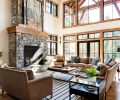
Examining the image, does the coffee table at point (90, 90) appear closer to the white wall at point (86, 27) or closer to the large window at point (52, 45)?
the white wall at point (86, 27)

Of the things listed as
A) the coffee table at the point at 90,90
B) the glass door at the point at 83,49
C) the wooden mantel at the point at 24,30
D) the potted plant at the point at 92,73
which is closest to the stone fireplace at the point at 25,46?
the wooden mantel at the point at 24,30

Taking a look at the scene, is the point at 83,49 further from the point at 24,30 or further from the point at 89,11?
the point at 24,30

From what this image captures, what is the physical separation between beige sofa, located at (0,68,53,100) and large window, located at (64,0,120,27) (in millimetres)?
6585

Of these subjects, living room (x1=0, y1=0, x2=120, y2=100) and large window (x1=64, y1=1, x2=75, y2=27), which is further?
large window (x1=64, y1=1, x2=75, y2=27)

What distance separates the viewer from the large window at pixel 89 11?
316 inches

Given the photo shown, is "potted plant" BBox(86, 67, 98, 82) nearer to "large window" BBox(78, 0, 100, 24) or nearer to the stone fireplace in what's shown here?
the stone fireplace

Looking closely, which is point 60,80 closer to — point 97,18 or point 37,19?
point 37,19

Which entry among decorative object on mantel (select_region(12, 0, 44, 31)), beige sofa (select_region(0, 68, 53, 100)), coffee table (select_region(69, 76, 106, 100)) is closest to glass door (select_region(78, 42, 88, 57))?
Result: decorative object on mantel (select_region(12, 0, 44, 31))

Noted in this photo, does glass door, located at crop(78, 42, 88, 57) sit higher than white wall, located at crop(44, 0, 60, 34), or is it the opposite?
white wall, located at crop(44, 0, 60, 34)

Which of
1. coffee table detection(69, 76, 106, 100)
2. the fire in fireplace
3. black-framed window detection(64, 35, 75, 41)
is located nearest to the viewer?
coffee table detection(69, 76, 106, 100)

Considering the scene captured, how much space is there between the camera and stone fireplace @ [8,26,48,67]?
6.21 meters

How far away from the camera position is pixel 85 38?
9008 mm

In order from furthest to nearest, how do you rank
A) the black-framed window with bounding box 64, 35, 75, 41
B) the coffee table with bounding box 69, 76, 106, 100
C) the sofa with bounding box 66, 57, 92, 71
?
the black-framed window with bounding box 64, 35, 75, 41 → the sofa with bounding box 66, 57, 92, 71 → the coffee table with bounding box 69, 76, 106, 100

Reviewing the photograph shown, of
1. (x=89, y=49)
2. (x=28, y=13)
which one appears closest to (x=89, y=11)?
(x=89, y=49)
